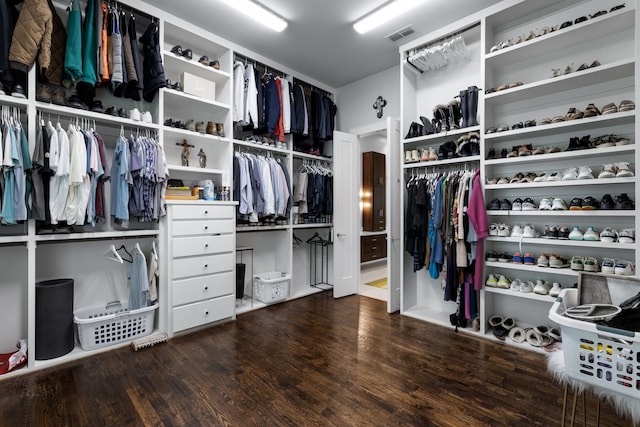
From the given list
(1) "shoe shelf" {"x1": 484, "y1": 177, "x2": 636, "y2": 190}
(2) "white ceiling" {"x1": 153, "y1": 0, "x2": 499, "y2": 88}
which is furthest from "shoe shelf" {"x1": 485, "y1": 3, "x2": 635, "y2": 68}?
(1) "shoe shelf" {"x1": 484, "y1": 177, "x2": 636, "y2": 190}

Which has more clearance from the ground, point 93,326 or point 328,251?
point 328,251

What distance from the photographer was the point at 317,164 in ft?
14.9

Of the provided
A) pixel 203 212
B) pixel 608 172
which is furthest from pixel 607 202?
pixel 203 212

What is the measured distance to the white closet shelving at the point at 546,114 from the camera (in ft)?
7.74

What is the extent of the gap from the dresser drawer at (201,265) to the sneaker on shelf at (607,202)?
323cm

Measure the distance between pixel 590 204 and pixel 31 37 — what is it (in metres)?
4.31

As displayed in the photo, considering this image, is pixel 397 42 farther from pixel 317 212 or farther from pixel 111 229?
pixel 111 229

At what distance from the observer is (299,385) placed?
2037 millimetres

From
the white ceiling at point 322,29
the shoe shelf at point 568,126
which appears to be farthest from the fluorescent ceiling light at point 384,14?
the shoe shelf at point 568,126

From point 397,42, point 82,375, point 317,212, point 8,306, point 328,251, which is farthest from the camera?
point 328,251

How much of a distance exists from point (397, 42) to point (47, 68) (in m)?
3.25

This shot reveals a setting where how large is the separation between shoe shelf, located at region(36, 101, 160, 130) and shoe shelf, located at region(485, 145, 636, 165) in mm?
3181

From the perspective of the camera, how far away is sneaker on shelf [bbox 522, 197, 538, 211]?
266 cm

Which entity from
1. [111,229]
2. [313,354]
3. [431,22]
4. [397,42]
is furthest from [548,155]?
[111,229]
